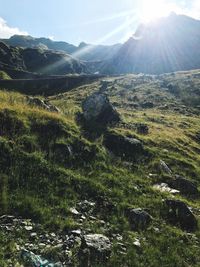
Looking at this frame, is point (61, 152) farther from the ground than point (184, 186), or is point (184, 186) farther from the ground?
point (61, 152)

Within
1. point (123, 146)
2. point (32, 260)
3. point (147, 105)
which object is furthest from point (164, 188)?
point (147, 105)

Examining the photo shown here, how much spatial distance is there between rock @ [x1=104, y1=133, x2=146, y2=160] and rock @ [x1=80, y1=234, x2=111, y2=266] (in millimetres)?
10378

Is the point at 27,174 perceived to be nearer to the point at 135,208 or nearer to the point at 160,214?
the point at 135,208

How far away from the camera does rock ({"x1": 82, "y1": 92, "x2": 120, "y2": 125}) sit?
31456 mm

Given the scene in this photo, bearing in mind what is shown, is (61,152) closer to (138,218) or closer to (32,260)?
(138,218)

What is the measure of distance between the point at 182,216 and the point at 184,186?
4.90 m

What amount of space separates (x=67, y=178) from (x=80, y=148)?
4033 millimetres

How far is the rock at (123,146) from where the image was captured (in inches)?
1011

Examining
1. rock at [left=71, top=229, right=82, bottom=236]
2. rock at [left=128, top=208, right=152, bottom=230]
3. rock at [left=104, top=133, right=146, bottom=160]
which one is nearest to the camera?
rock at [left=71, top=229, right=82, bottom=236]

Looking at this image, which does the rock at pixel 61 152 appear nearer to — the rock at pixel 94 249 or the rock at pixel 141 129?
the rock at pixel 94 249

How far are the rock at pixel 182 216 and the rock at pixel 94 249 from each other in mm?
4507

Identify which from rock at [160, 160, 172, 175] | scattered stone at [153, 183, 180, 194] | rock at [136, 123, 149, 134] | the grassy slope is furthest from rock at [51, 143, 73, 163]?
rock at [136, 123, 149, 134]

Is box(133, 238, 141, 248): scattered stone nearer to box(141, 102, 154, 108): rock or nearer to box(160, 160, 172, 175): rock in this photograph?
box(160, 160, 172, 175): rock

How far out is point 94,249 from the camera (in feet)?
47.7
